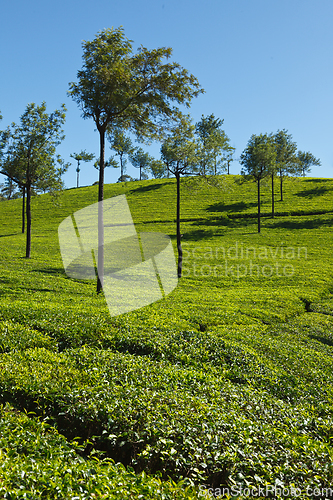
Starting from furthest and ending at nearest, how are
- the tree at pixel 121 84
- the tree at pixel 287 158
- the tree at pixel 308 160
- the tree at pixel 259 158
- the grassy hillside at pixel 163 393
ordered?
the tree at pixel 308 160 → the tree at pixel 287 158 → the tree at pixel 259 158 → the tree at pixel 121 84 → the grassy hillside at pixel 163 393

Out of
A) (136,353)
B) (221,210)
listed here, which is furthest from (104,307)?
(221,210)

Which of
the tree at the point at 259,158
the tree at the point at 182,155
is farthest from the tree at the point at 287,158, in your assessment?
the tree at the point at 182,155

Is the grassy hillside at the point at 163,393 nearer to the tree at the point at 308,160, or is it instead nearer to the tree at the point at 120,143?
the tree at the point at 120,143

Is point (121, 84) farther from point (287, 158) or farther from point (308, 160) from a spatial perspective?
point (308, 160)

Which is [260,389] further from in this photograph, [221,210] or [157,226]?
[221,210]

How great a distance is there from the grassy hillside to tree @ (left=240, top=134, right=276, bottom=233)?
3110 centimetres

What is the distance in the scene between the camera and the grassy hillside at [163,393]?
5.41 meters

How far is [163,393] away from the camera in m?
7.54

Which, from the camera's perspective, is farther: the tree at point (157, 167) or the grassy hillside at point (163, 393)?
the tree at point (157, 167)

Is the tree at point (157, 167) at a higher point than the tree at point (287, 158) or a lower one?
lower

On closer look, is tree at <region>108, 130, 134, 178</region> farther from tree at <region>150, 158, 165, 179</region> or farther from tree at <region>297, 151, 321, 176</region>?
tree at <region>297, 151, 321, 176</region>

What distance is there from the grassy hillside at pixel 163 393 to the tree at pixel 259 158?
31.1 metres

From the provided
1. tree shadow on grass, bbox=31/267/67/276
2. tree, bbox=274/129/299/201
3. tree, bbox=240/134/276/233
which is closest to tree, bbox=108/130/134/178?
tree shadow on grass, bbox=31/267/67/276

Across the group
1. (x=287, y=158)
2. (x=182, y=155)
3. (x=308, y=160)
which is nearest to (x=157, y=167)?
(x=182, y=155)
